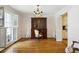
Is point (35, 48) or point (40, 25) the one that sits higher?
point (40, 25)

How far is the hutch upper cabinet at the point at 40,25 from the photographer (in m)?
8.36

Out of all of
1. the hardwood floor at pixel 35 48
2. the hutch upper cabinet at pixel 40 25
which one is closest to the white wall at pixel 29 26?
the hutch upper cabinet at pixel 40 25

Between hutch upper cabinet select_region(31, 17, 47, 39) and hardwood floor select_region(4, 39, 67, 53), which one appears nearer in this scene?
hardwood floor select_region(4, 39, 67, 53)

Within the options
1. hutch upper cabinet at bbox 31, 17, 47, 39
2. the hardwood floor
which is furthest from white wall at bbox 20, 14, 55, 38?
the hardwood floor

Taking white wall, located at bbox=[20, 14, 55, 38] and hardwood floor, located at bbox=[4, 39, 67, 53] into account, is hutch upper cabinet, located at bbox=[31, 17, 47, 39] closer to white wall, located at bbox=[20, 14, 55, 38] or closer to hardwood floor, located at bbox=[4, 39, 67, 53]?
white wall, located at bbox=[20, 14, 55, 38]

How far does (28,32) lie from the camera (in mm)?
8375

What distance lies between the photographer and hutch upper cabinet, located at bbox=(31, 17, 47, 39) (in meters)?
8.36

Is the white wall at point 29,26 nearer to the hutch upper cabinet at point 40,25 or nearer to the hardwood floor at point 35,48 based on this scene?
the hutch upper cabinet at point 40,25

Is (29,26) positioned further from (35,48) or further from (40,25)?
(35,48)

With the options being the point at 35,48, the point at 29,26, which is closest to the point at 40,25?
the point at 29,26

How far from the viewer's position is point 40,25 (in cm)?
855

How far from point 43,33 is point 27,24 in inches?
47.3
